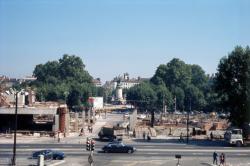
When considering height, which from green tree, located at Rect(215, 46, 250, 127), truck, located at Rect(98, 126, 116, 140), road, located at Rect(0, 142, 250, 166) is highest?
green tree, located at Rect(215, 46, 250, 127)

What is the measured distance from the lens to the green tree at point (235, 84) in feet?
228

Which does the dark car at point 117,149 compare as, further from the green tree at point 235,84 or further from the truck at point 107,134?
the green tree at point 235,84

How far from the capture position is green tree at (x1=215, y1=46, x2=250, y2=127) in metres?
A: 69.6

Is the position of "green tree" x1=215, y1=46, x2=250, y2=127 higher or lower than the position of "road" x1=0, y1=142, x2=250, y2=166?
higher

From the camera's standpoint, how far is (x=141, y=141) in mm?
69375

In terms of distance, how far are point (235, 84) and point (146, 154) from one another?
23.9m

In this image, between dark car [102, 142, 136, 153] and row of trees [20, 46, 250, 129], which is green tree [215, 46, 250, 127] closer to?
row of trees [20, 46, 250, 129]

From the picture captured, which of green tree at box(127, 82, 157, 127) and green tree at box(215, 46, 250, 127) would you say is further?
green tree at box(127, 82, 157, 127)

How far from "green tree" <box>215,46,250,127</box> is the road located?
30.3ft

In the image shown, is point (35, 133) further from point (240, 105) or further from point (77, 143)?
point (240, 105)

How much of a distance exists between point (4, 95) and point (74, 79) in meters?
98.2

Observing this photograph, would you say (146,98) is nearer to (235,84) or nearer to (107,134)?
(107,134)

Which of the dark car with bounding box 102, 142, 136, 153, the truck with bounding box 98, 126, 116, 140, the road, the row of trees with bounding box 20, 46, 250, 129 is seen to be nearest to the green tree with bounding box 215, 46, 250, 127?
the row of trees with bounding box 20, 46, 250, 129

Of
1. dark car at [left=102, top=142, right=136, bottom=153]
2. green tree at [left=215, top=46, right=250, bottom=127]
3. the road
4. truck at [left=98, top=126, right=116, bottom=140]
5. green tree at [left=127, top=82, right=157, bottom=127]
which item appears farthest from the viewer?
green tree at [left=127, top=82, right=157, bottom=127]
